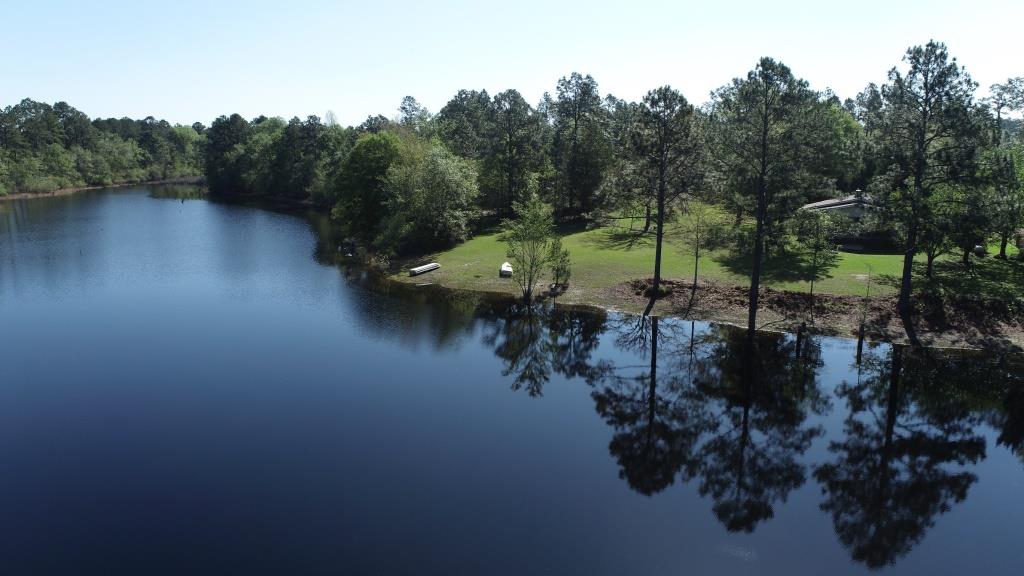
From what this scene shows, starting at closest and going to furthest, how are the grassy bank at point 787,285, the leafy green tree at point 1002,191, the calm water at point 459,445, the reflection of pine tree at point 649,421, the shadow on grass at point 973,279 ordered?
the calm water at point 459,445
the reflection of pine tree at point 649,421
the leafy green tree at point 1002,191
the grassy bank at point 787,285
the shadow on grass at point 973,279

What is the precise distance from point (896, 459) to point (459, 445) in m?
14.8

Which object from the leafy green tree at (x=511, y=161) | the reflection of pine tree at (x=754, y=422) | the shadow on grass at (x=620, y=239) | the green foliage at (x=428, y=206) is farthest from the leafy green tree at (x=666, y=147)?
the leafy green tree at (x=511, y=161)

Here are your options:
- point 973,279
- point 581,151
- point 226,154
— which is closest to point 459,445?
point 973,279

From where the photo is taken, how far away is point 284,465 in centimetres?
2023

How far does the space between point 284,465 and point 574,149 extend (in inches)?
1909

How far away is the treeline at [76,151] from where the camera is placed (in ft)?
381

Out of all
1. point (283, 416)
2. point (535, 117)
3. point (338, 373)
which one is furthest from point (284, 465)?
point (535, 117)

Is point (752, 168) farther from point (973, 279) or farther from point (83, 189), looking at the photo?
point (83, 189)

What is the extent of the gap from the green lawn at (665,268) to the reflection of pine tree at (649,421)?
11939mm

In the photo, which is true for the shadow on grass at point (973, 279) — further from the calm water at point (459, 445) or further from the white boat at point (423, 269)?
the white boat at point (423, 269)

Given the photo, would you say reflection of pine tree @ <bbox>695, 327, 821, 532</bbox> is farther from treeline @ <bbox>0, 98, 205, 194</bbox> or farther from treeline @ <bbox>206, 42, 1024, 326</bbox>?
treeline @ <bbox>0, 98, 205, 194</bbox>

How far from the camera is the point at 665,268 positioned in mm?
43656

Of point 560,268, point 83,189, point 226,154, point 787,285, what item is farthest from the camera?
point 83,189

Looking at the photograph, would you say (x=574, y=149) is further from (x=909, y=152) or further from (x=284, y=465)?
(x=284, y=465)
